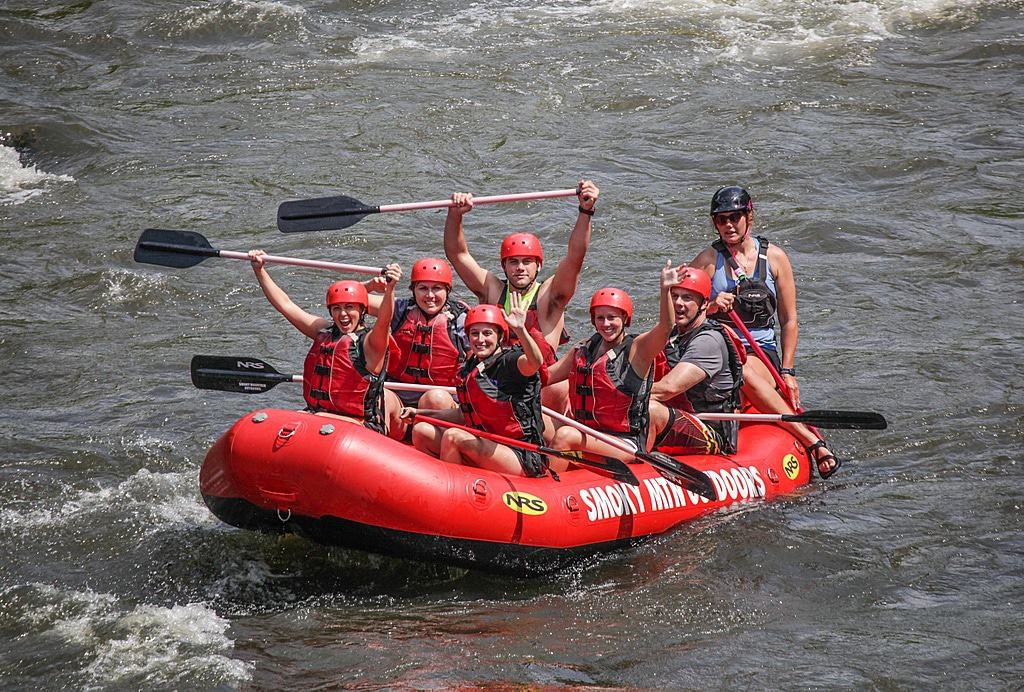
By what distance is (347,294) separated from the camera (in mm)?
7371

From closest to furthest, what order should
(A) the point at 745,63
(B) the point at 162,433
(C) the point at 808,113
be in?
1. (B) the point at 162,433
2. (C) the point at 808,113
3. (A) the point at 745,63

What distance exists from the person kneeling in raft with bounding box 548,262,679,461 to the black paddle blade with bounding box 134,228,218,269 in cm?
249

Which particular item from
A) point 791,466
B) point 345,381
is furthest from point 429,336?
point 791,466

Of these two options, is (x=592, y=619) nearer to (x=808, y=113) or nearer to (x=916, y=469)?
(x=916, y=469)

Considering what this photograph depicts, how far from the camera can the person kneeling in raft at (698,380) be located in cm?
779

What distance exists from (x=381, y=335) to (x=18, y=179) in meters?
8.91

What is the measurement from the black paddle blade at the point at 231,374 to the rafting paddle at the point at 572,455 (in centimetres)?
112

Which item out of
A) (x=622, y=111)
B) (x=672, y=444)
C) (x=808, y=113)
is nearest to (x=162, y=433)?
(x=672, y=444)

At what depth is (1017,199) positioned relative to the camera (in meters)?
13.7

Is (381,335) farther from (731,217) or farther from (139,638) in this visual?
(731,217)

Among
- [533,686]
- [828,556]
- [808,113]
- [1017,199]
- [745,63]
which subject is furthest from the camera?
[745,63]

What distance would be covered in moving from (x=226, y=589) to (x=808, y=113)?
A: 10873 millimetres

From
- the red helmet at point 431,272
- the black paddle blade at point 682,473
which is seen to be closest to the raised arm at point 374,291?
the red helmet at point 431,272

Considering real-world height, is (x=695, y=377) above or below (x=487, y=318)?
below
